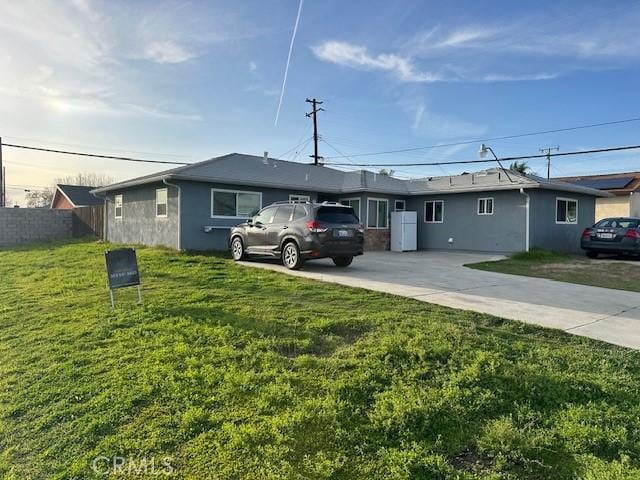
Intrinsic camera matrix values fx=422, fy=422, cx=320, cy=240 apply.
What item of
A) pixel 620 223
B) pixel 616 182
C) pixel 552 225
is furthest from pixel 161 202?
pixel 616 182

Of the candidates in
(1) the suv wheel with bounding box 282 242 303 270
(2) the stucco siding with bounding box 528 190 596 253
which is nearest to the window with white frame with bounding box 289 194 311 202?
(1) the suv wheel with bounding box 282 242 303 270

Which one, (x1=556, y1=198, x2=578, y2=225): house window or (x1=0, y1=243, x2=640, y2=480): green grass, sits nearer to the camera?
(x1=0, y1=243, x2=640, y2=480): green grass

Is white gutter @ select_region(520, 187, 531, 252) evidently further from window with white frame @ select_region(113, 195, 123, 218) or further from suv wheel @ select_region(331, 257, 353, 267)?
window with white frame @ select_region(113, 195, 123, 218)

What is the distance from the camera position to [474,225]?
61.6ft

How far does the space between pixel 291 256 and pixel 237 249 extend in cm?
265

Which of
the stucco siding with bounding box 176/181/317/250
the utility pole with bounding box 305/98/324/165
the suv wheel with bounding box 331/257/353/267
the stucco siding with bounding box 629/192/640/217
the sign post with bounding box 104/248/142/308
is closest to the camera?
the sign post with bounding box 104/248/142/308

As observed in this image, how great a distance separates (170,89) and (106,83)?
189 centimetres

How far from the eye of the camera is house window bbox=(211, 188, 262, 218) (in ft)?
49.7

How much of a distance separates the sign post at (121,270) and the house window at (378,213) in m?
13.6

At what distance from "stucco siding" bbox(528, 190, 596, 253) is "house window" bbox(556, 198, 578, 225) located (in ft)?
0.58

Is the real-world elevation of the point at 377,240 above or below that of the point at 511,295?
above

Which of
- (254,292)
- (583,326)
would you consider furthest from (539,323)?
(254,292)

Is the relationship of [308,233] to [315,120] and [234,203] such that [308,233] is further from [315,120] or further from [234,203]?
[315,120]

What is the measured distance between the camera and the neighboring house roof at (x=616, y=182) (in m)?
26.9
